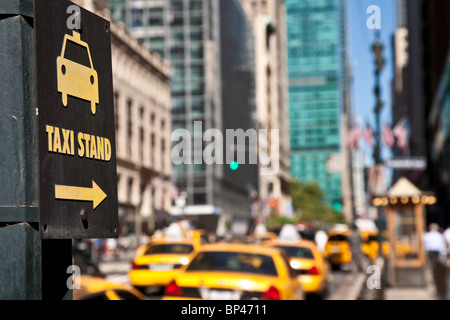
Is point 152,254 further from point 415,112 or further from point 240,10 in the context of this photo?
point 240,10

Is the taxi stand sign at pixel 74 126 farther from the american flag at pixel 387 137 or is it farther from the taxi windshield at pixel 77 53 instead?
the american flag at pixel 387 137

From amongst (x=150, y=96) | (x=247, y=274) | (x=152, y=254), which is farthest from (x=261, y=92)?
(x=247, y=274)

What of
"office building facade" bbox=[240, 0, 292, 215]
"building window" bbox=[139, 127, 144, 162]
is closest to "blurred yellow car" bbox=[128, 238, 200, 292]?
"building window" bbox=[139, 127, 144, 162]

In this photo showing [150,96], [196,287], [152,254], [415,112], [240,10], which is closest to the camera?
[196,287]

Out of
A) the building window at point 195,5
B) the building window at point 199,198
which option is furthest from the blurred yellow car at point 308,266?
the building window at point 195,5

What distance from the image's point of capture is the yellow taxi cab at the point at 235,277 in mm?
10680

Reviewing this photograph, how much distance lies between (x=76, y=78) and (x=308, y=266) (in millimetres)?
17367

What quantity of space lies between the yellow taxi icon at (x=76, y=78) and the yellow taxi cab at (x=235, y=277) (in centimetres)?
755

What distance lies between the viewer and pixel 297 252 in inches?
806

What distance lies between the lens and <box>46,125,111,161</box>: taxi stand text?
104 inches

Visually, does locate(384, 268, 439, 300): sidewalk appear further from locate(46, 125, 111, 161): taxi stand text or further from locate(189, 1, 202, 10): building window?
locate(189, 1, 202, 10): building window
